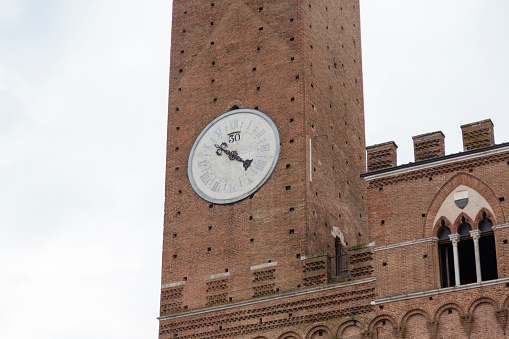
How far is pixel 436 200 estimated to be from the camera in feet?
103

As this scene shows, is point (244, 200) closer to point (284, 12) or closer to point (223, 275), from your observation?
point (223, 275)

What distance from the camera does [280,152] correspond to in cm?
3466

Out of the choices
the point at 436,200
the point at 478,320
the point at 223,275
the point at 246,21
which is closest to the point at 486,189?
the point at 436,200

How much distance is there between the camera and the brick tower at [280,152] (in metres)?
33.5

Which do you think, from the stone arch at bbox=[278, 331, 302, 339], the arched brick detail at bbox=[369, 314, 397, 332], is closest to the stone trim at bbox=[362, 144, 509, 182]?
the arched brick detail at bbox=[369, 314, 397, 332]

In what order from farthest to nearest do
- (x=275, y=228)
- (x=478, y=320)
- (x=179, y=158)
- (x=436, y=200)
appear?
1. (x=179, y=158)
2. (x=275, y=228)
3. (x=436, y=200)
4. (x=478, y=320)

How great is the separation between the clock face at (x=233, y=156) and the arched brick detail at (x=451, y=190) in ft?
17.6

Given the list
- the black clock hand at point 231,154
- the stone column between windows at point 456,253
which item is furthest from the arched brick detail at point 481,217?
the black clock hand at point 231,154

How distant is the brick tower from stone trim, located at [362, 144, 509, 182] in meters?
2.45

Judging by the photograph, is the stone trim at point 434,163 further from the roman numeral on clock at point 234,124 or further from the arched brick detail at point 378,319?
the roman numeral on clock at point 234,124

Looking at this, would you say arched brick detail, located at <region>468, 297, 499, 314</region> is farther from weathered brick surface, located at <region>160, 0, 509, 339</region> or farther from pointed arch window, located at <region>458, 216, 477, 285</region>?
pointed arch window, located at <region>458, 216, 477, 285</region>

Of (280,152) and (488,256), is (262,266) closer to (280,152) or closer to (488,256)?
(280,152)

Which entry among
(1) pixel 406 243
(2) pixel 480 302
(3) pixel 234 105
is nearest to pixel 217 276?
(3) pixel 234 105

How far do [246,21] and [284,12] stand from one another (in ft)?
4.13
